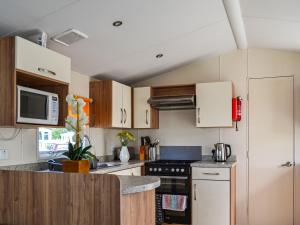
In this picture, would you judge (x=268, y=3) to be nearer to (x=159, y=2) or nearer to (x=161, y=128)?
(x=159, y=2)

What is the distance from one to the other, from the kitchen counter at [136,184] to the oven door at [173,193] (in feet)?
6.43

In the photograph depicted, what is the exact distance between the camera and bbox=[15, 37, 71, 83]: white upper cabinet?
2.19 metres

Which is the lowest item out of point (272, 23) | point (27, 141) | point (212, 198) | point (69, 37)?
point (212, 198)

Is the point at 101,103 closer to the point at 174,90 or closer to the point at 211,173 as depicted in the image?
the point at 174,90

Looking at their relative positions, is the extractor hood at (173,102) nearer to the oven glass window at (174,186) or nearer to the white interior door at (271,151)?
the white interior door at (271,151)

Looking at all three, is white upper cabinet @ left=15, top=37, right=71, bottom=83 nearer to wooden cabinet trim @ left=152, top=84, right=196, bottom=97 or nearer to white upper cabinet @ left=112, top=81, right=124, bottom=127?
white upper cabinet @ left=112, top=81, right=124, bottom=127

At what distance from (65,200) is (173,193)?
2.39 metres

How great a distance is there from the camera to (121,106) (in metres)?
4.06

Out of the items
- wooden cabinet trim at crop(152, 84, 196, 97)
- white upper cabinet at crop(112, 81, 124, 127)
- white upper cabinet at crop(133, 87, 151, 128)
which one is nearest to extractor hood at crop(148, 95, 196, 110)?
white upper cabinet at crop(133, 87, 151, 128)

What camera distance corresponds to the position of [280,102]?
13.3 ft

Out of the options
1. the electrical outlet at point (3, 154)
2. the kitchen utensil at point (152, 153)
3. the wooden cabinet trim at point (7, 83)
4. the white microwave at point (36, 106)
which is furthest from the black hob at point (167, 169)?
the wooden cabinet trim at point (7, 83)

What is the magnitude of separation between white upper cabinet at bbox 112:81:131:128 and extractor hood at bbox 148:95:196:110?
34 cm

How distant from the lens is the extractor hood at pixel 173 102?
4.05m

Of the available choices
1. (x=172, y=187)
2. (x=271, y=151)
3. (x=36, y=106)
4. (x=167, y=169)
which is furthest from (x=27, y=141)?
(x=271, y=151)
